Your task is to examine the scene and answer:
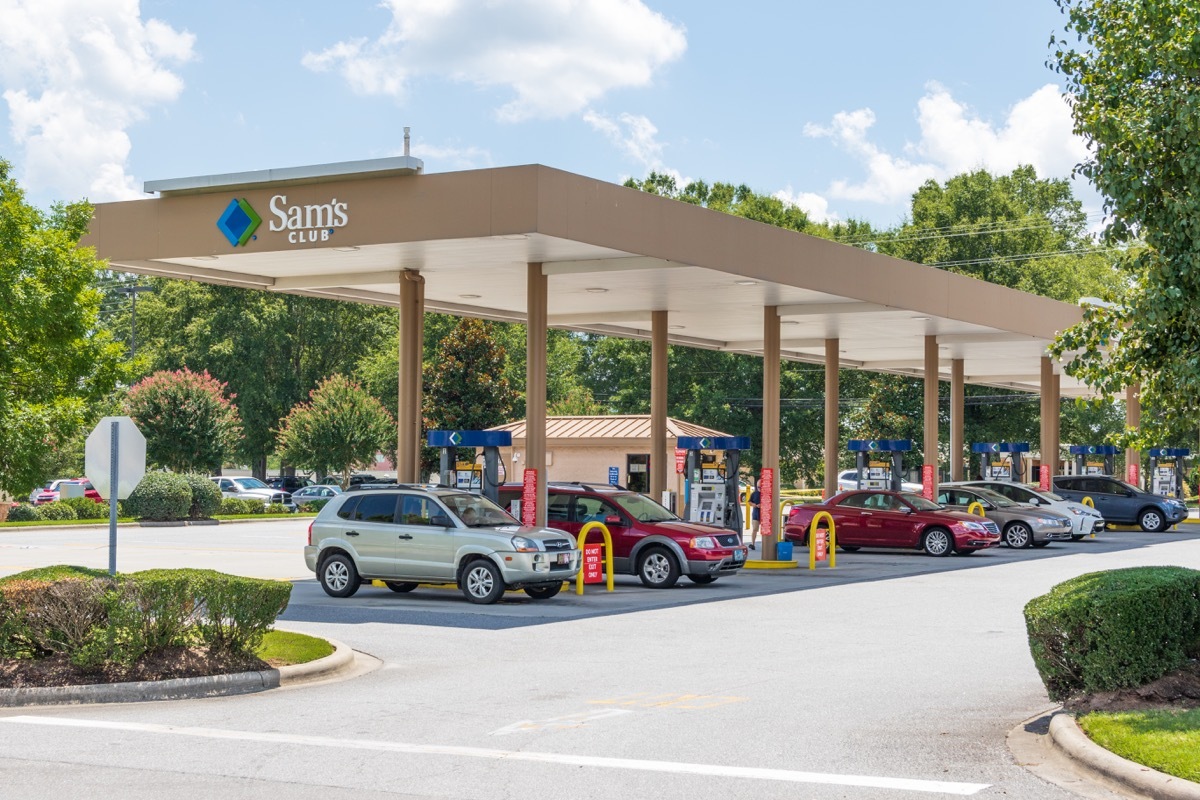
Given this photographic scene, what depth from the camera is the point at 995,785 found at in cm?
859

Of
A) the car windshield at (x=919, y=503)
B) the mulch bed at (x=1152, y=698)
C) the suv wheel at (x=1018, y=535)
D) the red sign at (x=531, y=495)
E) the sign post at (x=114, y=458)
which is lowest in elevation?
the mulch bed at (x=1152, y=698)

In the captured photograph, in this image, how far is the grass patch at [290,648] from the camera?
13.5 meters

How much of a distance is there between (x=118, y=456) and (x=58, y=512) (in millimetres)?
34236

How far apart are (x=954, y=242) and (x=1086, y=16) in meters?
57.6

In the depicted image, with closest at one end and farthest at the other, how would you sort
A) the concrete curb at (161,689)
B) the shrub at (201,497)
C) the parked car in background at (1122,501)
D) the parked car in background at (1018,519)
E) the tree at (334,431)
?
1. the concrete curb at (161,689)
2. the parked car in background at (1018,519)
3. the parked car in background at (1122,501)
4. the shrub at (201,497)
5. the tree at (334,431)

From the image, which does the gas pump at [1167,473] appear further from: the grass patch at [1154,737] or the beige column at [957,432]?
the grass patch at [1154,737]

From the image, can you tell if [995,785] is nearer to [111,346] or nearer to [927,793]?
[927,793]

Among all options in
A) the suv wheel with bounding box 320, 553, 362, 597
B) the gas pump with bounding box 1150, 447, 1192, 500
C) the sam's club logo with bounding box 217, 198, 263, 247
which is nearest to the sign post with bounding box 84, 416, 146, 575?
the suv wheel with bounding box 320, 553, 362, 597

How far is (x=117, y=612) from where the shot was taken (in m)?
12.2

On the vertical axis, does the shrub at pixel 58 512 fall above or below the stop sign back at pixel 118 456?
below

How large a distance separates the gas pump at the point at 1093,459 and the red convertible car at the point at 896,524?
15.1 m

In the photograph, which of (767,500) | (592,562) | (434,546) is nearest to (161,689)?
(434,546)

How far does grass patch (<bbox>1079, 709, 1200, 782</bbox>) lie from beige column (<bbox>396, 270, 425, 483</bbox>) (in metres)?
15.2

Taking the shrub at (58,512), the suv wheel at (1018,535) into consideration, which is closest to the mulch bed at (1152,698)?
the suv wheel at (1018,535)
